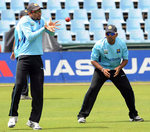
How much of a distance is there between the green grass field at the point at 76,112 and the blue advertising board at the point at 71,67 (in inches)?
102

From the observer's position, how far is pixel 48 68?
19.8 meters

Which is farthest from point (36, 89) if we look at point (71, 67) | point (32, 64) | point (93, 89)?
point (71, 67)

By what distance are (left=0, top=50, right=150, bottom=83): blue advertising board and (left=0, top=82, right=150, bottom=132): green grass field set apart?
259cm

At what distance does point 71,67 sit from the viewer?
19.7 metres

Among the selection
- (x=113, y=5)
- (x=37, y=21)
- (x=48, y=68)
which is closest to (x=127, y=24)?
(x=113, y=5)

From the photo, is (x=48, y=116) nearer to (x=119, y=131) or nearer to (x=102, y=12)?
(x=119, y=131)

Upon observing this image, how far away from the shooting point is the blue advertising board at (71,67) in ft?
64.4

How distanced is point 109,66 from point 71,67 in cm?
1099

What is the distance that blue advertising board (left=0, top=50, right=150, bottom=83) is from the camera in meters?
19.6

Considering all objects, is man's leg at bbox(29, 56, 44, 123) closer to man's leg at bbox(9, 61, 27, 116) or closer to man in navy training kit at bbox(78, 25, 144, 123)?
man's leg at bbox(9, 61, 27, 116)

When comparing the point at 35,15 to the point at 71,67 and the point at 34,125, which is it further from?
the point at 71,67

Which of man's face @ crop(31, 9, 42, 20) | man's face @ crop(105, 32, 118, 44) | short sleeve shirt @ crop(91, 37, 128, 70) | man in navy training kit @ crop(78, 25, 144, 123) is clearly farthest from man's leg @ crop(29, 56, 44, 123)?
man's face @ crop(105, 32, 118, 44)

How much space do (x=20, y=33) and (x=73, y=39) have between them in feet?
54.4

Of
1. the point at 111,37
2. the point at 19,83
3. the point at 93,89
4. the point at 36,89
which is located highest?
the point at 111,37
